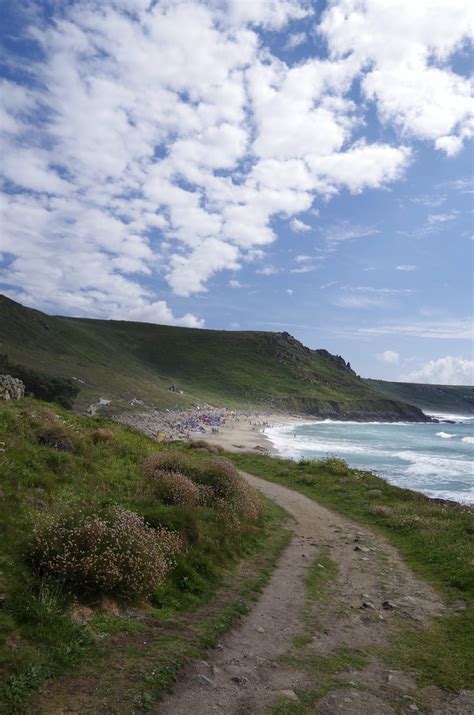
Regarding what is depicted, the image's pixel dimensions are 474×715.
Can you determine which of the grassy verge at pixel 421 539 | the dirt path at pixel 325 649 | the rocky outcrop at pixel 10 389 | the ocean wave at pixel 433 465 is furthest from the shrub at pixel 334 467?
the rocky outcrop at pixel 10 389

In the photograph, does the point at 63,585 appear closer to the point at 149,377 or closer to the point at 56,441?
the point at 56,441

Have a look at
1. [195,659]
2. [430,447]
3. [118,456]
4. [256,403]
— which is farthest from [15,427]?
[256,403]

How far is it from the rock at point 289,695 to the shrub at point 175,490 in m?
7.70

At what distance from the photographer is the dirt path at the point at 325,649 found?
19.9ft

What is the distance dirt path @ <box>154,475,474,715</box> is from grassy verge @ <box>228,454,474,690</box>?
0.43 m

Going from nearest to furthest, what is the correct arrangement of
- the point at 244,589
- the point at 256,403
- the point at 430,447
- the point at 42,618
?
the point at 42,618 < the point at 244,589 < the point at 430,447 < the point at 256,403

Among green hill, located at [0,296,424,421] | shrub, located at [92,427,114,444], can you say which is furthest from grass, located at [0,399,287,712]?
green hill, located at [0,296,424,421]

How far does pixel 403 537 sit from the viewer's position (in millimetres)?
17078

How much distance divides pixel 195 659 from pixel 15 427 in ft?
38.4

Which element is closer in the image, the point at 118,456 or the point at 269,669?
the point at 269,669

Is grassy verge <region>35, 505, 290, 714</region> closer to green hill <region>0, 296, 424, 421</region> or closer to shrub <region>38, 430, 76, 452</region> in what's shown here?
shrub <region>38, 430, 76, 452</region>

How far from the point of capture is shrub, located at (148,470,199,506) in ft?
45.7

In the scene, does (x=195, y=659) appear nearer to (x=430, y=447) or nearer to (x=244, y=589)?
(x=244, y=589)

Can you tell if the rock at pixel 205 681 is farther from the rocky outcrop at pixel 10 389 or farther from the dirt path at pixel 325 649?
the rocky outcrop at pixel 10 389
